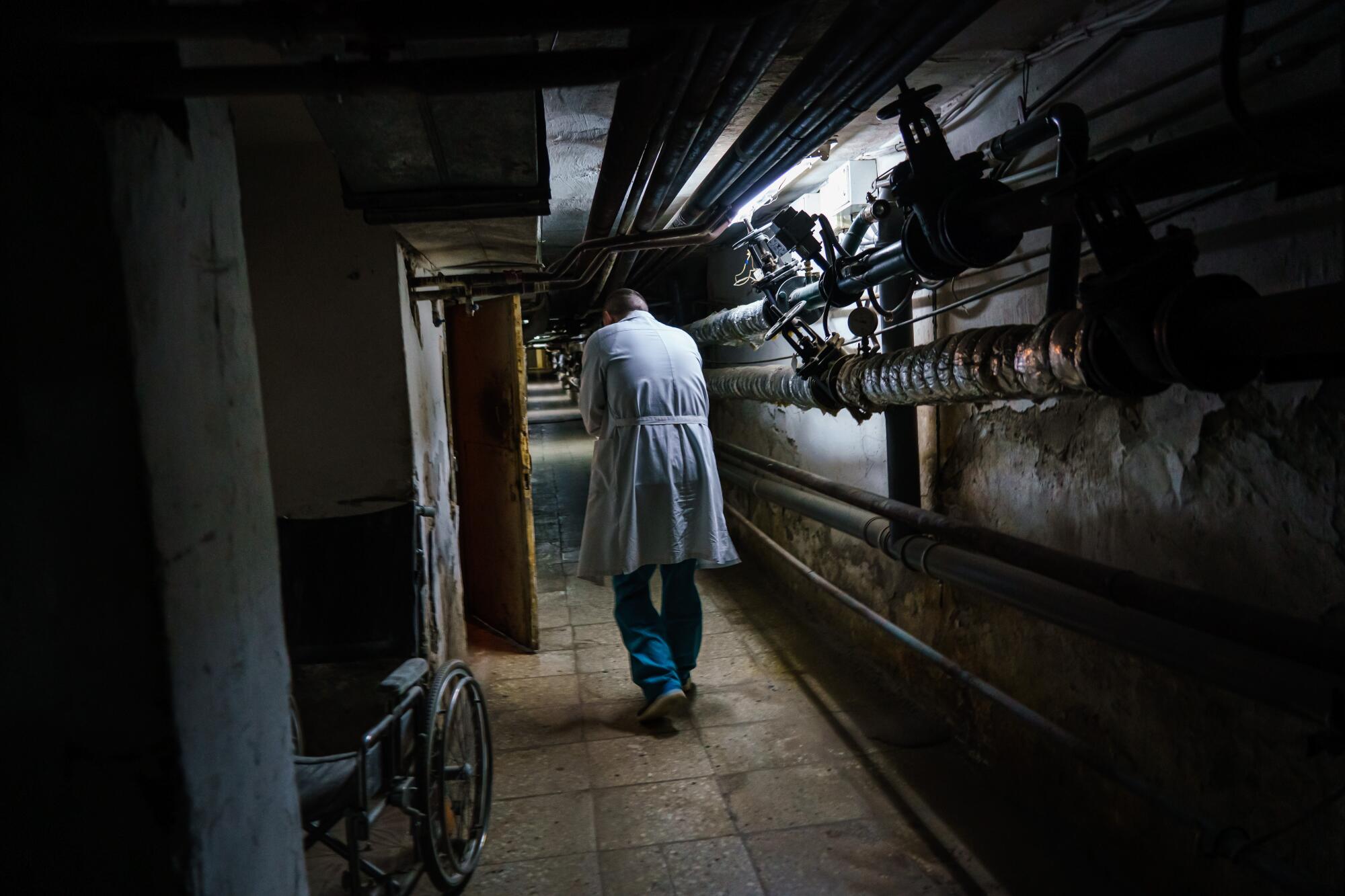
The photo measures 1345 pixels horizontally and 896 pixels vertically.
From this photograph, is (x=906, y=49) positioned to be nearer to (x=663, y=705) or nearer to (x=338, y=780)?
(x=338, y=780)

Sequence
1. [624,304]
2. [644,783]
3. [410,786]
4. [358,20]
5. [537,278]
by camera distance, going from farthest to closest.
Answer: [537,278]
[624,304]
[644,783]
[410,786]
[358,20]

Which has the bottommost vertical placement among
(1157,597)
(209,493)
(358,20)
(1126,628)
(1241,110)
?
(1126,628)

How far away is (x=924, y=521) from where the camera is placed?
3279 mm

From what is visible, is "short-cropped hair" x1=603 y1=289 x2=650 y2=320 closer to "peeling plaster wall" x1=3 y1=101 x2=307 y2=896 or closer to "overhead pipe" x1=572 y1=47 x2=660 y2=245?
"overhead pipe" x1=572 y1=47 x2=660 y2=245

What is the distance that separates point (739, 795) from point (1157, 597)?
178 cm

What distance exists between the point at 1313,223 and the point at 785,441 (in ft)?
14.1

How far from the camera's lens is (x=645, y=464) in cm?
400

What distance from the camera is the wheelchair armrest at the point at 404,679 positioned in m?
2.38

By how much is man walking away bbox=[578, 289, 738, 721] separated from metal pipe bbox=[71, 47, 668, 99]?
8.65 feet

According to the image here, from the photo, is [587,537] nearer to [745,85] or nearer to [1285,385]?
[745,85]

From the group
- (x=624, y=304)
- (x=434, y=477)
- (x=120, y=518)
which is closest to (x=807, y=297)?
(x=624, y=304)

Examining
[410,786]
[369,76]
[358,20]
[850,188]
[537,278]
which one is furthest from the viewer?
[537,278]

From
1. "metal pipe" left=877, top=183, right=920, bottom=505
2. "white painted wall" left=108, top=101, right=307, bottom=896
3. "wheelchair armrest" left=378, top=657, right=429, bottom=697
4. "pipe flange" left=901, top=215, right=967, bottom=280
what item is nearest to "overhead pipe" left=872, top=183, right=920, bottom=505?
"metal pipe" left=877, top=183, right=920, bottom=505

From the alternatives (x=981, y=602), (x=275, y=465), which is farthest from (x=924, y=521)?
(x=275, y=465)
